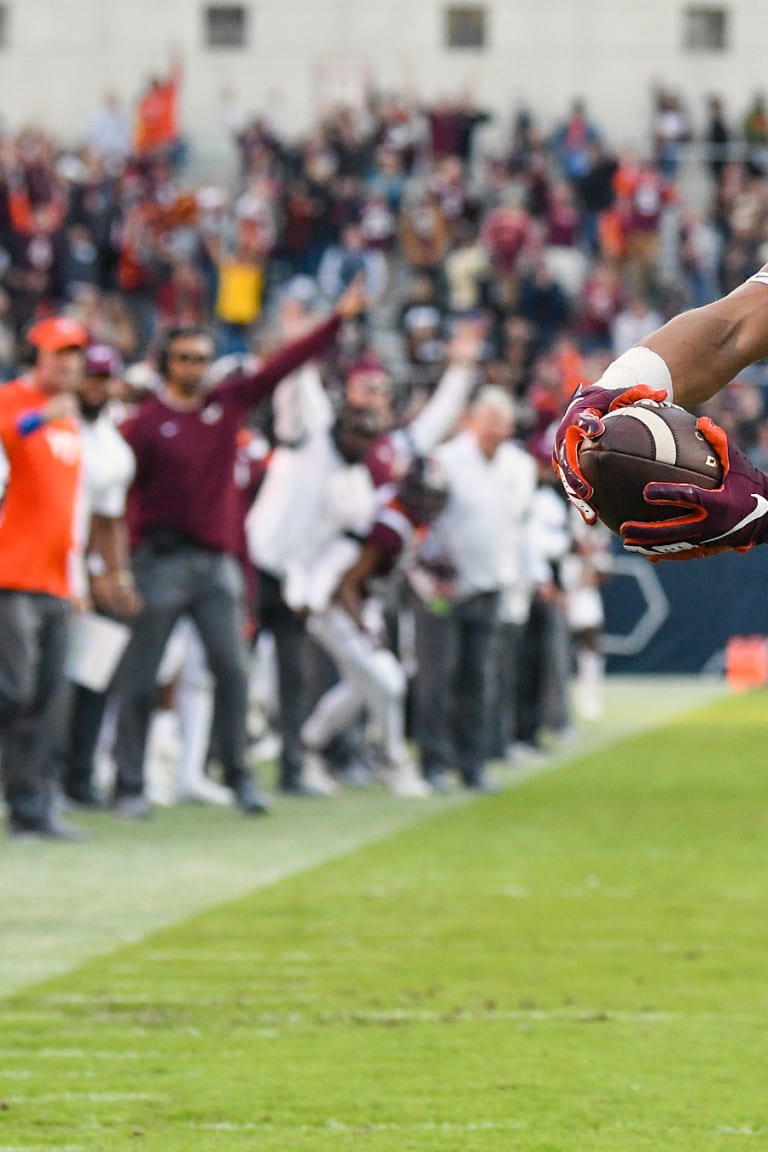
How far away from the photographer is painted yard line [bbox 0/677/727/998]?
24.6 feet

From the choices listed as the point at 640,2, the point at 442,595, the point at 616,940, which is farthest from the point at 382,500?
the point at 640,2

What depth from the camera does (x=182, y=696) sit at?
12.6 m

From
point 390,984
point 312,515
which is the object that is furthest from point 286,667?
point 390,984

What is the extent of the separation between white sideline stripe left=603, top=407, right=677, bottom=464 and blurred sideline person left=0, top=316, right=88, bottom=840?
5.67 meters

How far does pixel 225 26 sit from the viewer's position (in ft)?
121

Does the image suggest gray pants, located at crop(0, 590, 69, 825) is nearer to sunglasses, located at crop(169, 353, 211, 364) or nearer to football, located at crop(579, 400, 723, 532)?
sunglasses, located at crop(169, 353, 211, 364)

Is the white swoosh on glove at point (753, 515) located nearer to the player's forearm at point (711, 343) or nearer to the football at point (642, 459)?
the football at point (642, 459)

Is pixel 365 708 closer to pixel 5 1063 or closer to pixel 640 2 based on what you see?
pixel 5 1063

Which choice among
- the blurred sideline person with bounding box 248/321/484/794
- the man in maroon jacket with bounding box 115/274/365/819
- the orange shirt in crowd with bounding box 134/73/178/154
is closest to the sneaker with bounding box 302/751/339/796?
the blurred sideline person with bounding box 248/321/484/794

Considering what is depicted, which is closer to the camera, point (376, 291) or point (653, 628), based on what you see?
point (653, 628)

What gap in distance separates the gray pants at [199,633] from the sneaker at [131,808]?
0.03 m

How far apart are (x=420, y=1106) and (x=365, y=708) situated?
8.89m

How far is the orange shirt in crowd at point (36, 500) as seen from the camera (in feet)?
32.2

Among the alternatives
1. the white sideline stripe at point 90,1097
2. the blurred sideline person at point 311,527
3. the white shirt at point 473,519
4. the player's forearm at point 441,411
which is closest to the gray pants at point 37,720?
the blurred sideline person at point 311,527
